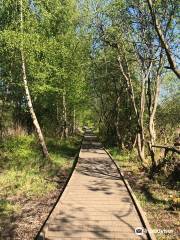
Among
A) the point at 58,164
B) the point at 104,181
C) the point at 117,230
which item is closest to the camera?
the point at 117,230

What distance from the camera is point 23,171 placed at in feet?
55.4

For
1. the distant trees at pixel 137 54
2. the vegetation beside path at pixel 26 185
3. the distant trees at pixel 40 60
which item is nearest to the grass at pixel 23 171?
the vegetation beside path at pixel 26 185

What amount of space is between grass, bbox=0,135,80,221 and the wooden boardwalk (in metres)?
1.25

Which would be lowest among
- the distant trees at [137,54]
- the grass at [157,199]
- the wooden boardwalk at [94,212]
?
the grass at [157,199]

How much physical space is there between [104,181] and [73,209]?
4.63 meters

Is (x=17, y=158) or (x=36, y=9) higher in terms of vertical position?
(x=36, y=9)

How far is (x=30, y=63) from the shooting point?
70.0ft

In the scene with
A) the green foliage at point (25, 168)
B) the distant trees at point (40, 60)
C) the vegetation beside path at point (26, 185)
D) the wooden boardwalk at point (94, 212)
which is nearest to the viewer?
the wooden boardwalk at point (94, 212)

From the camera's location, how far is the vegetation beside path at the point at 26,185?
389 inches

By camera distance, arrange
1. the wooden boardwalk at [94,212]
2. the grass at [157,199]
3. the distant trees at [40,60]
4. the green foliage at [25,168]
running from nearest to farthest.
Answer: the wooden boardwalk at [94,212] < the grass at [157,199] < the green foliage at [25,168] < the distant trees at [40,60]

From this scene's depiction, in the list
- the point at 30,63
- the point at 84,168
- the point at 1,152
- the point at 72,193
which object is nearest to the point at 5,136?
the point at 1,152

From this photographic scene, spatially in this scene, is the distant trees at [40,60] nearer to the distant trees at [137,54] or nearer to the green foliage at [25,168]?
the green foliage at [25,168]

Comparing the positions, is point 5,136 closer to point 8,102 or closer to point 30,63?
point 30,63

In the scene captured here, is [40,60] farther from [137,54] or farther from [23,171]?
[23,171]
